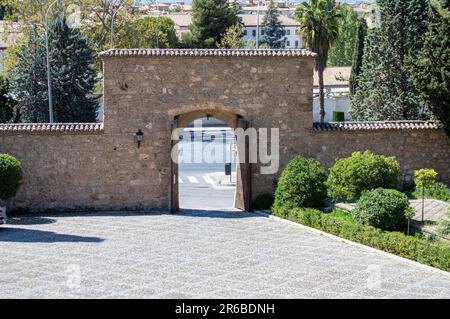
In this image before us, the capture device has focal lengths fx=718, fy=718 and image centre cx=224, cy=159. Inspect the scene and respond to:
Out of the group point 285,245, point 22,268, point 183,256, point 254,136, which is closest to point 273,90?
point 254,136

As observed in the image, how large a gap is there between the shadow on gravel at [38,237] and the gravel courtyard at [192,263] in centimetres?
3

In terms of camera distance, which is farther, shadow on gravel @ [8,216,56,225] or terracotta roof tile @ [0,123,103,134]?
terracotta roof tile @ [0,123,103,134]

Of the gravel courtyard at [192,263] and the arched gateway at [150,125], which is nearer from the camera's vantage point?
the gravel courtyard at [192,263]

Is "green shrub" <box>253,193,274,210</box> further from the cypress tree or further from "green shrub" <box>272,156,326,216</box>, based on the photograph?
the cypress tree

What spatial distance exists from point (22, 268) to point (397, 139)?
1367 centimetres

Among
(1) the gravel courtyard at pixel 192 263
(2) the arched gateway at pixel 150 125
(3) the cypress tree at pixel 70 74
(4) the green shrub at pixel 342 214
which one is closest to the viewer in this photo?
(1) the gravel courtyard at pixel 192 263

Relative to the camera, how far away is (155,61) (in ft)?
76.5

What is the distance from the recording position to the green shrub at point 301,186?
70.9 feet

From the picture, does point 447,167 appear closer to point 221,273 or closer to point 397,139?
point 397,139

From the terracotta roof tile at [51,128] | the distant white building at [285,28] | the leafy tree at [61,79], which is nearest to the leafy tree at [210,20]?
the leafy tree at [61,79]

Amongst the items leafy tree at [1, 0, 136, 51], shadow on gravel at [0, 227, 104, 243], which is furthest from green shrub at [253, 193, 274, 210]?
leafy tree at [1, 0, 136, 51]

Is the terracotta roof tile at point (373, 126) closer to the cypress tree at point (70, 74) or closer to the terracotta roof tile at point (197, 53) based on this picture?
the terracotta roof tile at point (197, 53)

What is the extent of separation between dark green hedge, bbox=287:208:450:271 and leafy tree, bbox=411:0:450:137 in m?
6.07

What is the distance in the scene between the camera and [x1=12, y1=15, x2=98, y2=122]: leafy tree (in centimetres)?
3678
